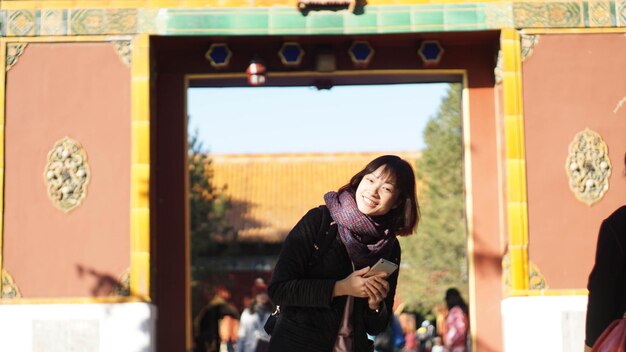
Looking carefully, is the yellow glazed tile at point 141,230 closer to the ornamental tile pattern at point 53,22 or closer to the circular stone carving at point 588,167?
the ornamental tile pattern at point 53,22

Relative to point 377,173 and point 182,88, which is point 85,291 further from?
point 377,173

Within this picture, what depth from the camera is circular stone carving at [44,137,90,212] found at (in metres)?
8.84

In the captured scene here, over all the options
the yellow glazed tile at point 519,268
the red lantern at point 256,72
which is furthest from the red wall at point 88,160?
the yellow glazed tile at point 519,268

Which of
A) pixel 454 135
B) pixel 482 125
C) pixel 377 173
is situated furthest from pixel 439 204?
pixel 377 173

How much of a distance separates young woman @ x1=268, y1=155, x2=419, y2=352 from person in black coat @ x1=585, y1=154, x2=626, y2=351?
677 mm

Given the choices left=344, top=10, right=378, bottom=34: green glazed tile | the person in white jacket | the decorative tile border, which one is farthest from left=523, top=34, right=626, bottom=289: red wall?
the person in white jacket

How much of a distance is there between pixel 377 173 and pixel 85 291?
5275mm

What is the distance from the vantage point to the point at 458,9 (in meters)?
9.04

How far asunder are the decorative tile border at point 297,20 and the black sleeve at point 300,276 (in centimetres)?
533

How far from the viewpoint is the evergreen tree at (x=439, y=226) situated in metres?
31.1

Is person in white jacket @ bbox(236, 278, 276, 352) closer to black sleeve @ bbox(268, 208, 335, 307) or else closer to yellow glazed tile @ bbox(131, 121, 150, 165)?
yellow glazed tile @ bbox(131, 121, 150, 165)

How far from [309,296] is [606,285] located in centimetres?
100

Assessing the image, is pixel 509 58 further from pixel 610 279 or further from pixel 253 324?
pixel 610 279

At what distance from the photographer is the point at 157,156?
939 centimetres
